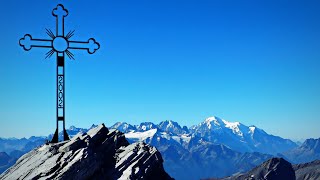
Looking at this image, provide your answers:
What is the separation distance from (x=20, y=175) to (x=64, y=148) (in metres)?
2.84

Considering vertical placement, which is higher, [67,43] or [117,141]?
[67,43]

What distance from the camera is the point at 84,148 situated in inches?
946

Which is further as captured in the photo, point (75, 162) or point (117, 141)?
point (117, 141)

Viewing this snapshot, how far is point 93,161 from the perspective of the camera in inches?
936

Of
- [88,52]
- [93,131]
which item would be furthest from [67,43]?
[93,131]

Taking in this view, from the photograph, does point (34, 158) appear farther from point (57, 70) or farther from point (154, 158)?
point (154, 158)

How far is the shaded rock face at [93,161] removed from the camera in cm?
2280

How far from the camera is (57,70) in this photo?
86.2 feet

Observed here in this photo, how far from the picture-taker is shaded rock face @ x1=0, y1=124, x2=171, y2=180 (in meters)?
22.8

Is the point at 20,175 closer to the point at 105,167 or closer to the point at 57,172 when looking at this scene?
the point at 57,172

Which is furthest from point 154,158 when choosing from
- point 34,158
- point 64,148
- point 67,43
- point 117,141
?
point 67,43

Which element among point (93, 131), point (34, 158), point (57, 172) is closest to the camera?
point (57, 172)

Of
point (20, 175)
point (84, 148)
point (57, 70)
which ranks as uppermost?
point (57, 70)

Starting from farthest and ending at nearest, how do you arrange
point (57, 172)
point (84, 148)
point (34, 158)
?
point (34, 158) < point (84, 148) < point (57, 172)
